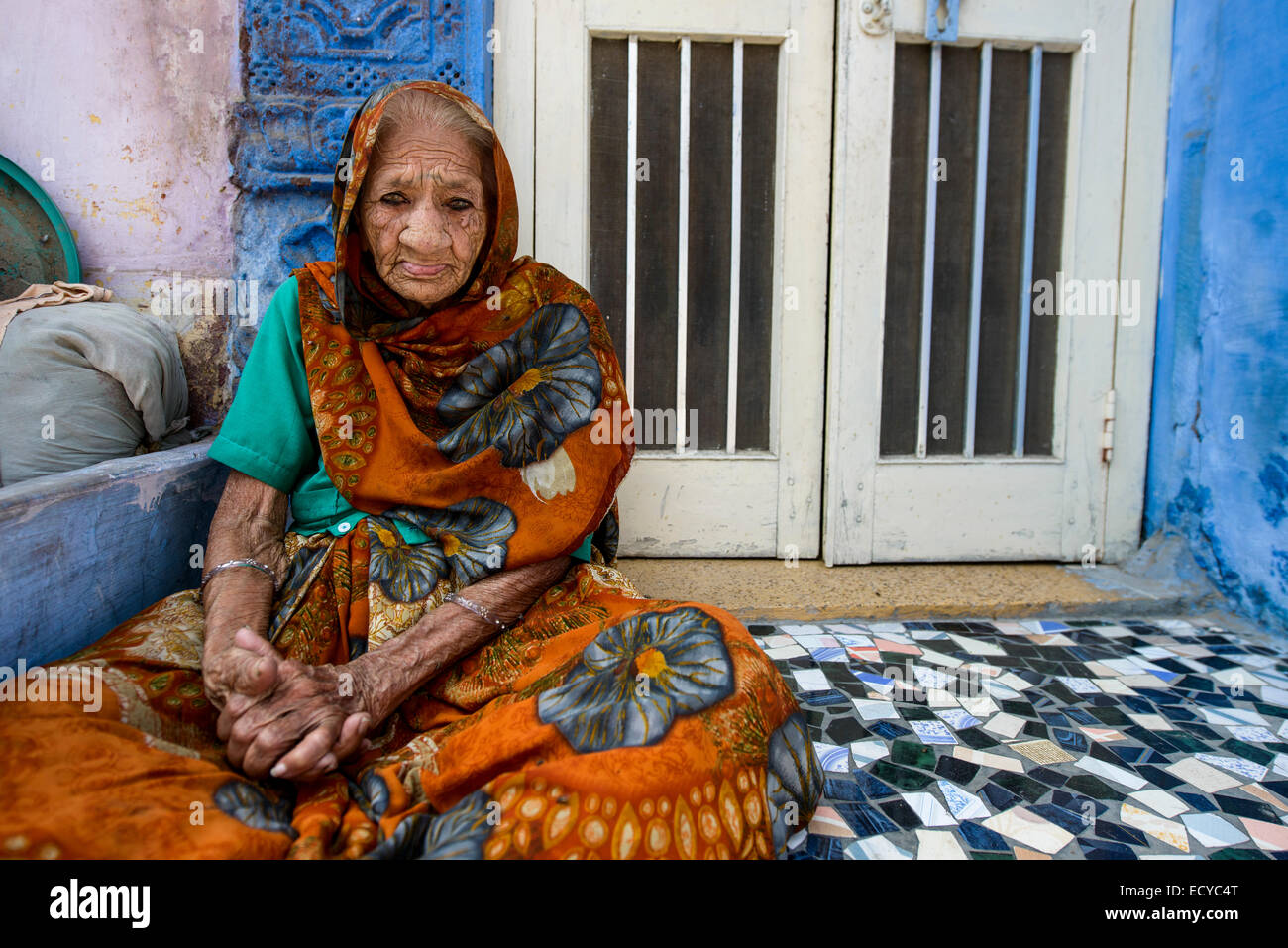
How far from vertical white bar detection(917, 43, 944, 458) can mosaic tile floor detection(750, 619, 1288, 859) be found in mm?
741

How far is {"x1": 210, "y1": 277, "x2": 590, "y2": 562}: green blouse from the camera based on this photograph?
1528mm

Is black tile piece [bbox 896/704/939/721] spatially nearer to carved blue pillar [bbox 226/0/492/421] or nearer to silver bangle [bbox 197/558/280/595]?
silver bangle [bbox 197/558/280/595]

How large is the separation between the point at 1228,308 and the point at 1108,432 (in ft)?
1.67

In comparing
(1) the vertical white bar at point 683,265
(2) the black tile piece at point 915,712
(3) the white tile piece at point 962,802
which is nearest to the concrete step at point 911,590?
(1) the vertical white bar at point 683,265

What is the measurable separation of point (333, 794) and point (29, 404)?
131 centimetres

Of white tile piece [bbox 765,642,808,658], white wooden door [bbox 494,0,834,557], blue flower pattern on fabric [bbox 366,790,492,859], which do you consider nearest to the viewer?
blue flower pattern on fabric [bbox 366,790,492,859]

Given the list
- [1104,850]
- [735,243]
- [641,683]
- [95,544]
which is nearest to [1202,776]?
[1104,850]

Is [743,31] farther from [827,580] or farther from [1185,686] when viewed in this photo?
[1185,686]

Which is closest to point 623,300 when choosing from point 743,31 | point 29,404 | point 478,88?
point 478,88

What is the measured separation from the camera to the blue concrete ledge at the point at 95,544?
1.31m

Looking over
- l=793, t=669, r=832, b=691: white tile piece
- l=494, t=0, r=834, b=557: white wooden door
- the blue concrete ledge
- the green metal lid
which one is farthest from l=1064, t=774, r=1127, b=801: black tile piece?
the green metal lid

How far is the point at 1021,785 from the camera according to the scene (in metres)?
1.51

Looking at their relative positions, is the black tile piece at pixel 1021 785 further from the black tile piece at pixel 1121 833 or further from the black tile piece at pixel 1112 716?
the black tile piece at pixel 1112 716

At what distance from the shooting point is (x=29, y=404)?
5.77ft
